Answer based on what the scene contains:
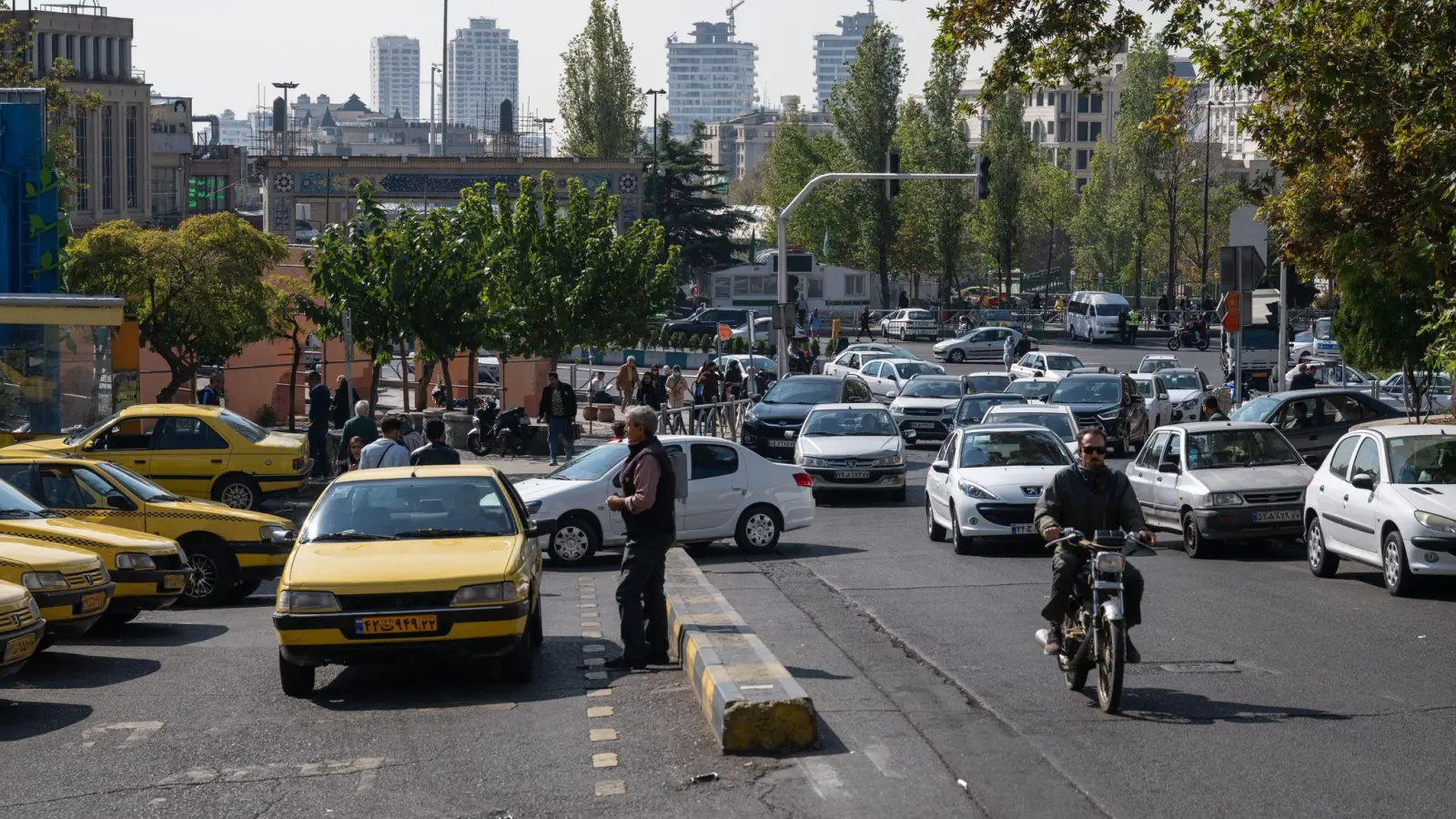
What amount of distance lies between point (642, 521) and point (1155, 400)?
2691cm

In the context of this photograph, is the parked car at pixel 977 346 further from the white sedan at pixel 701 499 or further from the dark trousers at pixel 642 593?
the dark trousers at pixel 642 593

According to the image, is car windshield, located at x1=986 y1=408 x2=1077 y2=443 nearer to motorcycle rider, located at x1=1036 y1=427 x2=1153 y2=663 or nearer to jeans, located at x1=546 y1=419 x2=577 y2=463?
jeans, located at x1=546 y1=419 x2=577 y2=463

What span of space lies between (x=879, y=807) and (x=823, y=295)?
80615mm

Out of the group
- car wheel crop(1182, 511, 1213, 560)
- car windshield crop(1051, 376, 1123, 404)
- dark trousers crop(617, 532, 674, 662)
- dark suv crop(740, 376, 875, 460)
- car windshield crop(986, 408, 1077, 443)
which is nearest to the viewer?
dark trousers crop(617, 532, 674, 662)

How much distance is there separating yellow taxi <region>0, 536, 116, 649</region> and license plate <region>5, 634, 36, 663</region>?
135cm

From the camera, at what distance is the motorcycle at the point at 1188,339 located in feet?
234

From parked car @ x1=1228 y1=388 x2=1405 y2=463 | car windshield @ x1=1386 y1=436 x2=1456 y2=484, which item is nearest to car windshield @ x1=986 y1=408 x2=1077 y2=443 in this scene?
parked car @ x1=1228 y1=388 x2=1405 y2=463

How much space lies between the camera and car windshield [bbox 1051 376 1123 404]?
3391 centimetres

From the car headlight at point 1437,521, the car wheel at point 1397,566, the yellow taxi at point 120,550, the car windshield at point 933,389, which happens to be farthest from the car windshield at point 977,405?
the yellow taxi at point 120,550

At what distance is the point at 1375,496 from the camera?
50.5ft

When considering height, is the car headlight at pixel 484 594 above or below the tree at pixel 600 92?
below

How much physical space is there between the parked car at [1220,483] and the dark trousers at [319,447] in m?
13.8

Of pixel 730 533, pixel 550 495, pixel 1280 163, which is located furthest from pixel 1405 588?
pixel 550 495

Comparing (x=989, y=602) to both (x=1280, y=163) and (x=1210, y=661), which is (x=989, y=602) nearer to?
(x=1210, y=661)
